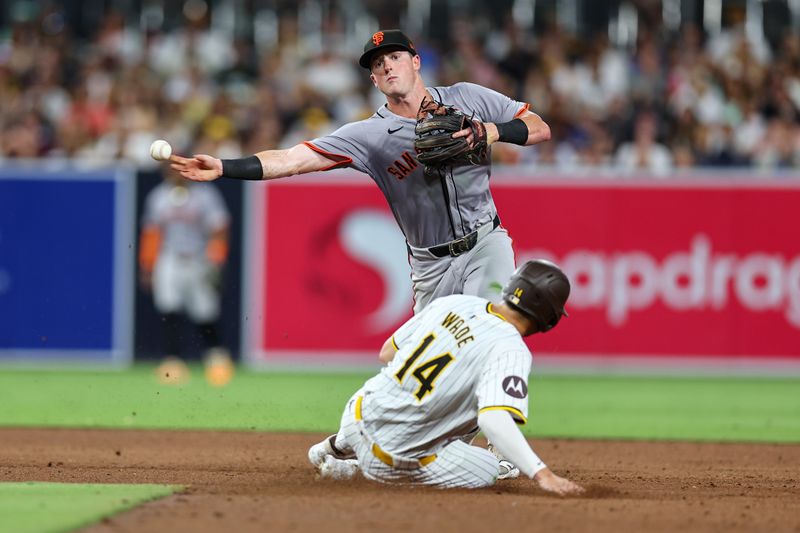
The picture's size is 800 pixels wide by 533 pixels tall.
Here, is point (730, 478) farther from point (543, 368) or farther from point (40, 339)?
point (40, 339)

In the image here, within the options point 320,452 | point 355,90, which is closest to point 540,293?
point 320,452

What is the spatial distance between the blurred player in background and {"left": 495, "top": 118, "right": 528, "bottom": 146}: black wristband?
26.0 feet

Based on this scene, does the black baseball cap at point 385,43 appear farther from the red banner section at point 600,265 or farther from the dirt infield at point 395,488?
the red banner section at point 600,265

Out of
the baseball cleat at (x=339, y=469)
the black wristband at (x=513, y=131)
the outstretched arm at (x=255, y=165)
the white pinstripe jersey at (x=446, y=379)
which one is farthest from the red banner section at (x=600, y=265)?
the white pinstripe jersey at (x=446, y=379)

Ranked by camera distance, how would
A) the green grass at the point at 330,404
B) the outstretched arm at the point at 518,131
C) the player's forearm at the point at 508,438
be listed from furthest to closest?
the green grass at the point at 330,404 < the outstretched arm at the point at 518,131 < the player's forearm at the point at 508,438

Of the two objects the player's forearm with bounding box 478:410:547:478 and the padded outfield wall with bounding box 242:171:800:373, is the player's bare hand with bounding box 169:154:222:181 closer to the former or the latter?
the player's forearm with bounding box 478:410:547:478

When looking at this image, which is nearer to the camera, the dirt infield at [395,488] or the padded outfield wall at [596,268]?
the dirt infield at [395,488]

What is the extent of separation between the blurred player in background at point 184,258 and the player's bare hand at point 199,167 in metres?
7.84

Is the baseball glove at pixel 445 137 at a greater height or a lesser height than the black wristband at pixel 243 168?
greater

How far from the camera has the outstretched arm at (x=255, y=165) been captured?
6809 mm

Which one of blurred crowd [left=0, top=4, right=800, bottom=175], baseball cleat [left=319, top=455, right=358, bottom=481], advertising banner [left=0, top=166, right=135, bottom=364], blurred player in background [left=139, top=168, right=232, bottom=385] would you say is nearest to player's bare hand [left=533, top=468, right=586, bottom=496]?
baseball cleat [left=319, top=455, right=358, bottom=481]

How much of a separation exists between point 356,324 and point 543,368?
6.99ft

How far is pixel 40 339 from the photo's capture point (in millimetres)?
14539

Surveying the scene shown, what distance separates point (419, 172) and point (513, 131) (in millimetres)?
582
